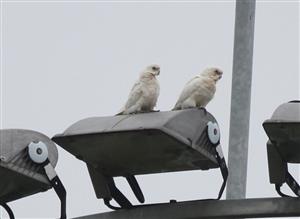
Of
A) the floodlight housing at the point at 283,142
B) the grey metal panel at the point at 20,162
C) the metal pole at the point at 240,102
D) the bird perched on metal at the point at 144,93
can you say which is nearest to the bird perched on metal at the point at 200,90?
the bird perched on metal at the point at 144,93

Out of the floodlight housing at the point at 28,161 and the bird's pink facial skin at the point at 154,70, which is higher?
the bird's pink facial skin at the point at 154,70

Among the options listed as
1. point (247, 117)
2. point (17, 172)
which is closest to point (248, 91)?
point (247, 117)

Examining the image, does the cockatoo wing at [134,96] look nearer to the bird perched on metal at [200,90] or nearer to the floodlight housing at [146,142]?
the bird perched on metal at [200,90]

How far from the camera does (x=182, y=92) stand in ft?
29.6

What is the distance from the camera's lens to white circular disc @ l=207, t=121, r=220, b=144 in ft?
20.4

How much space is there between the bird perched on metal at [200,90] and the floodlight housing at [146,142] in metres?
2.23

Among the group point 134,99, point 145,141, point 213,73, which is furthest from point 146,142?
point 213,73

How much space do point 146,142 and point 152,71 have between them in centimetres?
295

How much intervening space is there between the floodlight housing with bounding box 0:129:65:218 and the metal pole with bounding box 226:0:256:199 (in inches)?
40.2

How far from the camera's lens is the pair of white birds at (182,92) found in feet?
27.7

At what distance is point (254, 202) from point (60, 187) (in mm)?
1174

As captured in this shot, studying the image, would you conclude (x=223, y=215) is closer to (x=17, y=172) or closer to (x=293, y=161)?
(x=293, y=161)

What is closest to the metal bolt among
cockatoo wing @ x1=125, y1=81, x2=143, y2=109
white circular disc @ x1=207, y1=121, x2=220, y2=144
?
white circular disc @ x1=207, y1=121, x2=220, y2=144

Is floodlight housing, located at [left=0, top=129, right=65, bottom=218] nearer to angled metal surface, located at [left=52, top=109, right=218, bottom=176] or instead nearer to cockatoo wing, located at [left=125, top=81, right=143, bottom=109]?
angled metal surface, located at [left=52, top=109, right=218, bottom=176]
